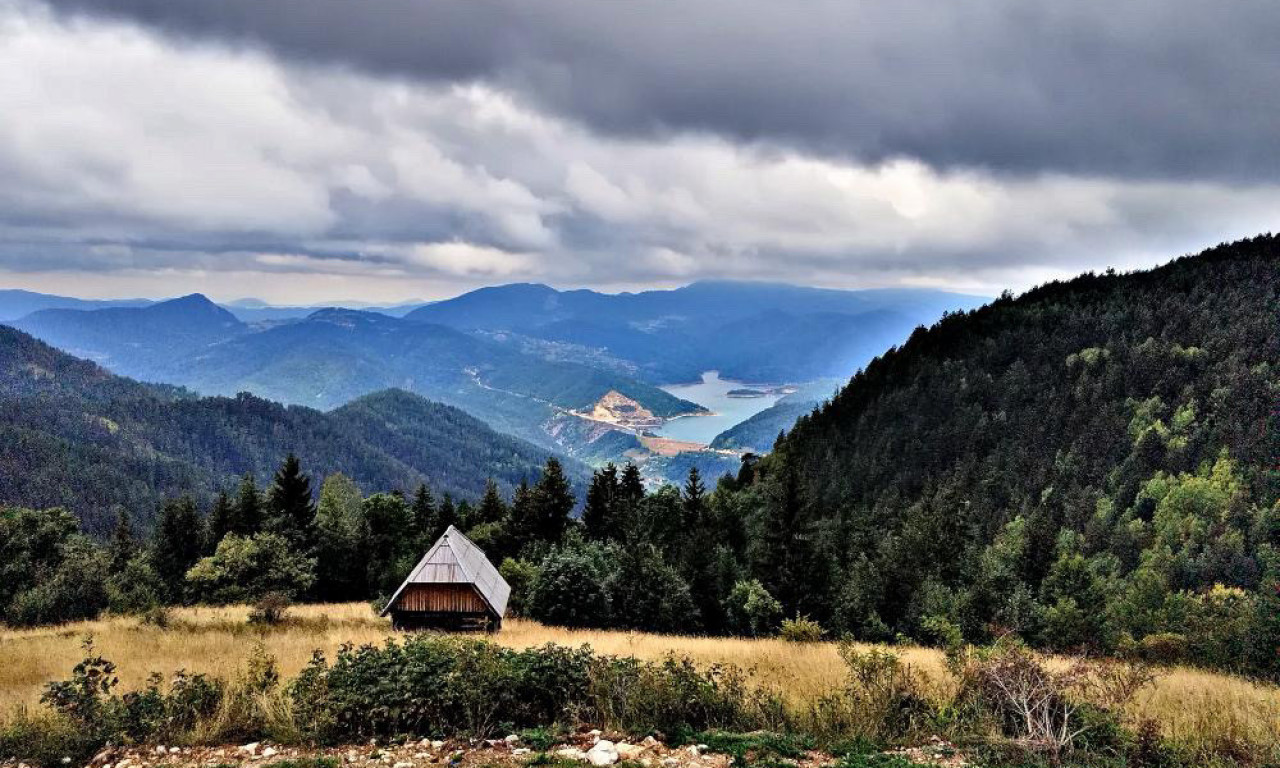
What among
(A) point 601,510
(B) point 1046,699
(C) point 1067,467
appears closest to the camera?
(B) point 1046,699

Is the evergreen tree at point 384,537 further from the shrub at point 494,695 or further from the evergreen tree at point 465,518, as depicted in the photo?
the shrub at point 494,695

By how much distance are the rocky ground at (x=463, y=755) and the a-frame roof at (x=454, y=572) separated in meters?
17.4

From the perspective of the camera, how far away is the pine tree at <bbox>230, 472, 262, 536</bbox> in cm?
5378

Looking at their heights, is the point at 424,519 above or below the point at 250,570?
below

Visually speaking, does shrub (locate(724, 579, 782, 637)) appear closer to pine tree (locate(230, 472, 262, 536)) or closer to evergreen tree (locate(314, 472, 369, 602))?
evergreen tree (locate(314, 472, 369, 602))

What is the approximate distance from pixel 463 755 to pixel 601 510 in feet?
156

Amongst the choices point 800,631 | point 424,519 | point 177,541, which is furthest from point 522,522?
point 177,541

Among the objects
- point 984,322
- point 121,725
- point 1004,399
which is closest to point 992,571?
point 121,725

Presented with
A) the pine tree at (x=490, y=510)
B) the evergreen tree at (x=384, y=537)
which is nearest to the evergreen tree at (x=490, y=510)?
the pine tree at (x=490, y=510)

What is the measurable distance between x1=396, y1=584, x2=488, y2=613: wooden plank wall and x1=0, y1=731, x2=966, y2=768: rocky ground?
57.7 feet

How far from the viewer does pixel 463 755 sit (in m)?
7.82

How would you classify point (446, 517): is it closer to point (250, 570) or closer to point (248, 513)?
point (248, 513)

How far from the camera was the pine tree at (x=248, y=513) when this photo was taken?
176 ft

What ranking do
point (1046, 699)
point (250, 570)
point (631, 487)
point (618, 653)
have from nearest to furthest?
point (1046, 699) < point (618, 653) < point (250, 570) < point (631, 487)
